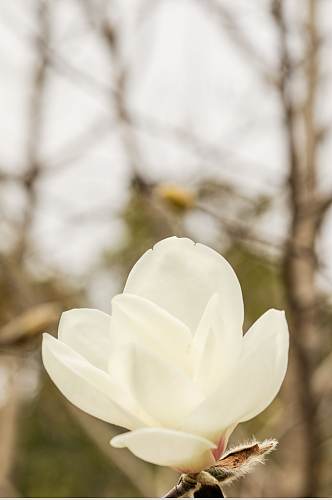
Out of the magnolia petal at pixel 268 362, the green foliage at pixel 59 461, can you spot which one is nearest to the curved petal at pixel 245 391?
the magnolia petal at pixel 268 362

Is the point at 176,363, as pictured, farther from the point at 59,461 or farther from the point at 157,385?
the point at 59,461

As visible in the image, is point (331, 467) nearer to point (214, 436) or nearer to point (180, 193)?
point (180, 193)

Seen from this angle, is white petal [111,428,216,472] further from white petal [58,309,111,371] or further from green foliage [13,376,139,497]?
green foliage [13,376,139,497]

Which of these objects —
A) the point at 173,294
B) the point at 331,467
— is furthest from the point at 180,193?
the point at 331,467

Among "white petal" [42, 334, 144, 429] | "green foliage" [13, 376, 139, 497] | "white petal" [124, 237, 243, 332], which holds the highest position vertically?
"white petal" [124, 237, 243, 332]

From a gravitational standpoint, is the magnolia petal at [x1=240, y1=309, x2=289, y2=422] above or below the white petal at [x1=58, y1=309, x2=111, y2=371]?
above

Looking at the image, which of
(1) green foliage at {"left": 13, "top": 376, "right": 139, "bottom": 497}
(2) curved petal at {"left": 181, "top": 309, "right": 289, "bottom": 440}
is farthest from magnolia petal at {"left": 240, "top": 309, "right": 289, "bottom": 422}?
(1) green foliage at {"left": 13, "top": 376, "right": 139, "bottom": 497}

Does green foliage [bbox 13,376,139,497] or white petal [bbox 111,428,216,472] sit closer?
white petal [bbox 111,428,216,472]
